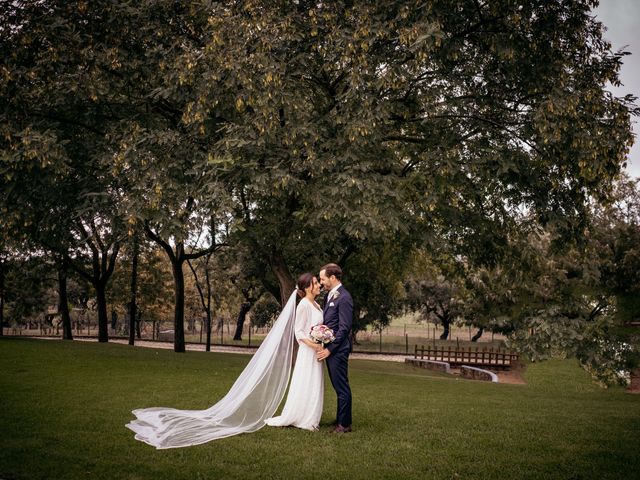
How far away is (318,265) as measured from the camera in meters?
23.1

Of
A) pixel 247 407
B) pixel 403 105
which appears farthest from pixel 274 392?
pixel 403 105

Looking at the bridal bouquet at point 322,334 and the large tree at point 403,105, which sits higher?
the large tree at point 403,105

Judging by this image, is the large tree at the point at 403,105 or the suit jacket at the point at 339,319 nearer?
the suit jacket at the point at 339,319

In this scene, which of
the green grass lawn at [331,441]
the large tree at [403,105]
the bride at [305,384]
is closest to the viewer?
the green grass lawn at [331,441]

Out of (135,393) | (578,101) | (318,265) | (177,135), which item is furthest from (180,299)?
(578,101)

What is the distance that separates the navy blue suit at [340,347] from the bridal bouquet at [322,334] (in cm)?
11

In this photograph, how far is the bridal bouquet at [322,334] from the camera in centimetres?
895

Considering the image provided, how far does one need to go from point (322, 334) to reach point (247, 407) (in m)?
1.75

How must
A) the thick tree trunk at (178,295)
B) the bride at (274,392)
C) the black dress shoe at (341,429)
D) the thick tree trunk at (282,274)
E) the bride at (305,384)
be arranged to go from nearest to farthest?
the black dress shoe at (341,429) < the bride at (274,392) < the bride at (305,384) < the thick tree trunk at (282,274) < the thick tree trunk at (178,295)

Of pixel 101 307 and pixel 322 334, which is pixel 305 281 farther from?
pixel 101 307

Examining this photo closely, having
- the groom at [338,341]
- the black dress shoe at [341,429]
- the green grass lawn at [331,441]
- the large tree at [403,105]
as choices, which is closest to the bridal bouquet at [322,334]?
the groom at [338,341]

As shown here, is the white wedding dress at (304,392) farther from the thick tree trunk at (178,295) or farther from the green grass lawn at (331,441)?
the thick tree trunk at (178,295)

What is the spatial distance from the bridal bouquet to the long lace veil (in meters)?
0.73

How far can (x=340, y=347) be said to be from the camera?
361 inches
